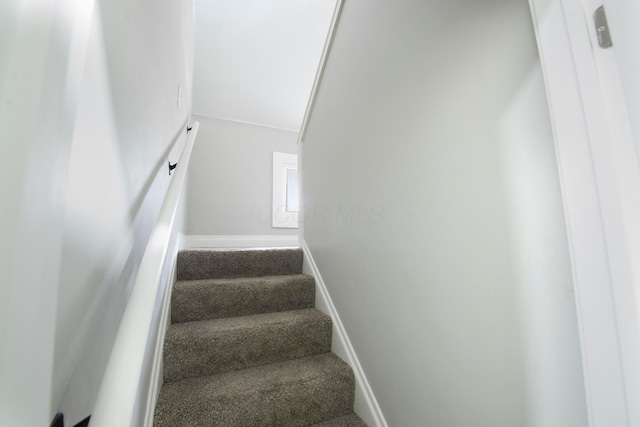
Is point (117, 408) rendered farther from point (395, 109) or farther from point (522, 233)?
point (395, 109)

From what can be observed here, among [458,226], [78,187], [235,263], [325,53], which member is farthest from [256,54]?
[458,226]

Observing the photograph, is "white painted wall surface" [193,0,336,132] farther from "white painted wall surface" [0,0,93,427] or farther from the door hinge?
"white painted wall surface" [0,0,93,427]

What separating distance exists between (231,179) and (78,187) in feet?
9.05

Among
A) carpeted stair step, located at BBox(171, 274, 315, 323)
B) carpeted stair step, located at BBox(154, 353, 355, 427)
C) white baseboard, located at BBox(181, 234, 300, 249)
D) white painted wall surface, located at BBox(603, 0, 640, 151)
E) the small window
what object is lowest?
carpeted stair step, located at BBox(154, 353, 355, 427)

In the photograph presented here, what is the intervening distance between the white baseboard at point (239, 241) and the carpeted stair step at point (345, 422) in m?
1.77

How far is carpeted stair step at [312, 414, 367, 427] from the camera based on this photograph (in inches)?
38.4

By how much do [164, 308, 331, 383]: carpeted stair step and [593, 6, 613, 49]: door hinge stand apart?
1.30 metres

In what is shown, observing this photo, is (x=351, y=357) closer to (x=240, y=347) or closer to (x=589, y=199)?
(x=240, y=347)

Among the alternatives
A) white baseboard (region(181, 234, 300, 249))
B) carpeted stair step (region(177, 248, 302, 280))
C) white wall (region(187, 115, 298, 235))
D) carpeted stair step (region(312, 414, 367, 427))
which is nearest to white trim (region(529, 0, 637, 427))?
carpeted stair step (region(312, 414, 367, 427))

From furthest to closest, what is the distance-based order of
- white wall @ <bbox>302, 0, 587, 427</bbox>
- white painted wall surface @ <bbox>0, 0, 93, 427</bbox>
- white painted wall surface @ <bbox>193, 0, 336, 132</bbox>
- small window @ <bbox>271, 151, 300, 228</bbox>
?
small window @ <bbox>271, 151, 300, 228</bbox>, white painted wall surface @ <bbox>193, 0, 336, 132</bbox>, white wall @ <bbox>302, 0, 587, 427</bbox>, white painted wall surface @ <bbox>0, 0, 93, 427</bbox>

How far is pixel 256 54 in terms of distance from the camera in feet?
6.78

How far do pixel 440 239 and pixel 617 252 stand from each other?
35cm

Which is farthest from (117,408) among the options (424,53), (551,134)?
(424,53)

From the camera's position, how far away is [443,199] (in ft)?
2.28
